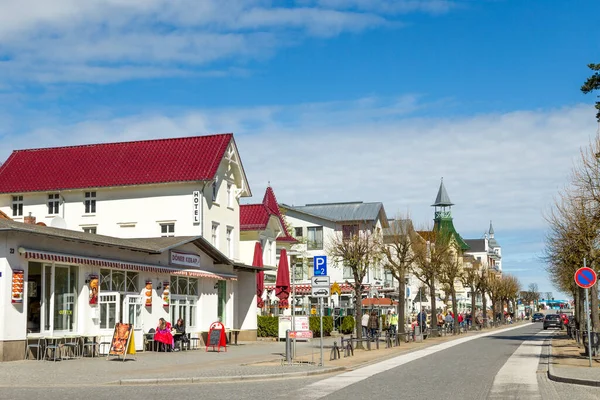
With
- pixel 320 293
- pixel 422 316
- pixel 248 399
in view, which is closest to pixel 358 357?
pixel 320 293

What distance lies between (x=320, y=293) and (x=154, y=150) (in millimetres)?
26025

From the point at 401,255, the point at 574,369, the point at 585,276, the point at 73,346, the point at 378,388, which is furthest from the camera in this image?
the point at 401,255

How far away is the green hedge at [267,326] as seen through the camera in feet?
153

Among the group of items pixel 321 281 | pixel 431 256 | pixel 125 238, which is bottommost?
pixel 321 281

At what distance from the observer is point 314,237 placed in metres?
79.8

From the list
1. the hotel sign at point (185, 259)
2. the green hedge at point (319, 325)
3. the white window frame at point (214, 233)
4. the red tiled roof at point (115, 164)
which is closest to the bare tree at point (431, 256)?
the green hedge at point (319, 325)

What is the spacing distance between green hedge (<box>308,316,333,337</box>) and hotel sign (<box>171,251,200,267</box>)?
429 inches

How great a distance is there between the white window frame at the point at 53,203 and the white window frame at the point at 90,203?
175 cm

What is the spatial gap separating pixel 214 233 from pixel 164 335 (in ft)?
49.5

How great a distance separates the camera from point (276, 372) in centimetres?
2122

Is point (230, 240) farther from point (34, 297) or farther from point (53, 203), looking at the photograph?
point (34, 297)

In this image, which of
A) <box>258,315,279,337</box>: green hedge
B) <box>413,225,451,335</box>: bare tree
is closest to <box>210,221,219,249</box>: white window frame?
<box>258,315,279,337</box>: green hedge

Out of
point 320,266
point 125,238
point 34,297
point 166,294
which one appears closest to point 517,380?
point 320,266

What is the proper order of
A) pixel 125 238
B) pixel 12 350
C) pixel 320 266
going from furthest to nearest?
pixel 125 238 < pixel 12 350 < pixel 320 266
